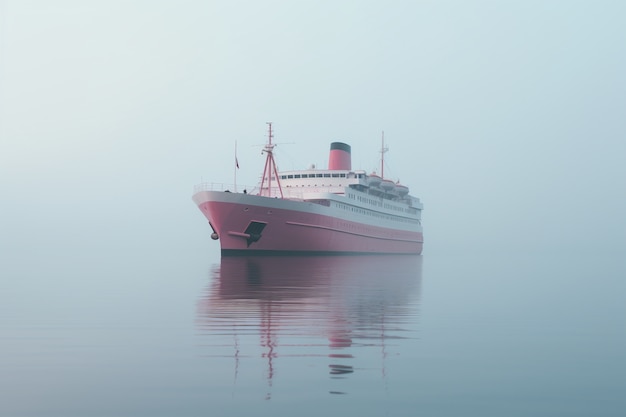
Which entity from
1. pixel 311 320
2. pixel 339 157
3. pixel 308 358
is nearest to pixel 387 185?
pixel 339 157

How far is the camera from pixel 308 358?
7.27 meters

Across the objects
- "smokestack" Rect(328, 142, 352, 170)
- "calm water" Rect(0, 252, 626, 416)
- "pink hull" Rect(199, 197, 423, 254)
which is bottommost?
"calm water" Rect(0, 252, 626, 416)

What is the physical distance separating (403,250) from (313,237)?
27032 millimetres

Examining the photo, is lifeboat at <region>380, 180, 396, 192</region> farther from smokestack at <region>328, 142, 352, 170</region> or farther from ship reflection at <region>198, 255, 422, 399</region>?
ship reflection at <region>198, 255, 422, 399</region>

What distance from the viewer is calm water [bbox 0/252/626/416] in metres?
5.47

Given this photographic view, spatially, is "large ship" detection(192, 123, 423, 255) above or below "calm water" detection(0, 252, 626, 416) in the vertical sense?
above

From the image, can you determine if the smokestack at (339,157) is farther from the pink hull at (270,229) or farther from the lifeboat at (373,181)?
the pink hull at (270,229)

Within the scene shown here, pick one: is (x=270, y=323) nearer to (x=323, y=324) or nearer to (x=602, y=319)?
(x=323, y=324)

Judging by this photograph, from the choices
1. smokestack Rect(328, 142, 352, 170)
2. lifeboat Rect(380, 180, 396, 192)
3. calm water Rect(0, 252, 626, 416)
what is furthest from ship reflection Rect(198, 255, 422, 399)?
lifeboat Rect(380, 180, 396, 192)

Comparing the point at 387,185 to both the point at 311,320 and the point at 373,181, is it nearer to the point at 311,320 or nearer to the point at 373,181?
the point at 373,181

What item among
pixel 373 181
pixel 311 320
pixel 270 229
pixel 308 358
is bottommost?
pixel 308 358

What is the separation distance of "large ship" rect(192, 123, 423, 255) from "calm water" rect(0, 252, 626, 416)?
26432 millimetres

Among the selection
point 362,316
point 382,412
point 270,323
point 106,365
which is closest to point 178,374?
point 106,365

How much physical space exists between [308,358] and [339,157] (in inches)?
1936
